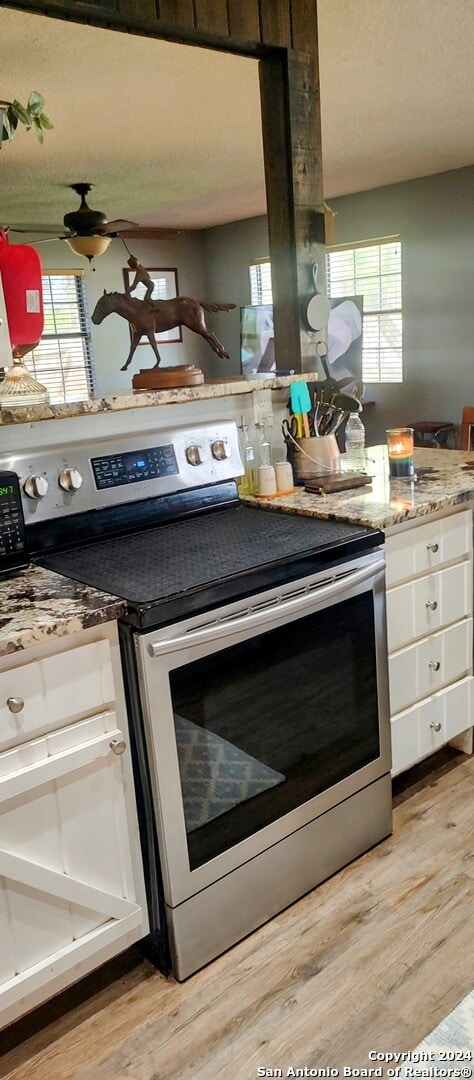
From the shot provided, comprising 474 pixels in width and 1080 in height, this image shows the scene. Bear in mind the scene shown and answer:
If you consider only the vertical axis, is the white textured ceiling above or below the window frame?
above

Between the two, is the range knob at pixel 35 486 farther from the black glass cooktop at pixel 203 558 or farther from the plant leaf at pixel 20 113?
the plant leaf at pixel 20 113

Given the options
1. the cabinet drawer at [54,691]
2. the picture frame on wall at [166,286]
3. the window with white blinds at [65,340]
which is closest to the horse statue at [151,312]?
the cabinet drawer at [54,691]

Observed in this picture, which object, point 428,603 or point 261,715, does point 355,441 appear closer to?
point 428,603

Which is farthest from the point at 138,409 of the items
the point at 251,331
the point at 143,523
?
the point at 251,331

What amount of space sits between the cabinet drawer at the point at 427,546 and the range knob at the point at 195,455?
0.52m

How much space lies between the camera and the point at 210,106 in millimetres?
3777

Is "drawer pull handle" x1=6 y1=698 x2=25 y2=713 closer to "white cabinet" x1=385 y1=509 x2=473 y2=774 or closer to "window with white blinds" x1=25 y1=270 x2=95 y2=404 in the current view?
"white cabinet" x1=385 y1=509 x2=473 y2=774

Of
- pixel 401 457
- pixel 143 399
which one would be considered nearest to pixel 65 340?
pixel 401 457

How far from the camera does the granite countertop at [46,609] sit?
131 cm

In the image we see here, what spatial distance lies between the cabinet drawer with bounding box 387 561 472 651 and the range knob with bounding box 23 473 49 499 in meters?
0.87

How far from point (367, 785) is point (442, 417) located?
4.70 meters

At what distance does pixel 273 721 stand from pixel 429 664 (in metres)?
0.63

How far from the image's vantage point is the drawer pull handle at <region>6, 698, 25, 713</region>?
131 cm

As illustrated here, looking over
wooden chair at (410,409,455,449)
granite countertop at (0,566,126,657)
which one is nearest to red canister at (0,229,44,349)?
granite countertop at (0,566,126,657)
